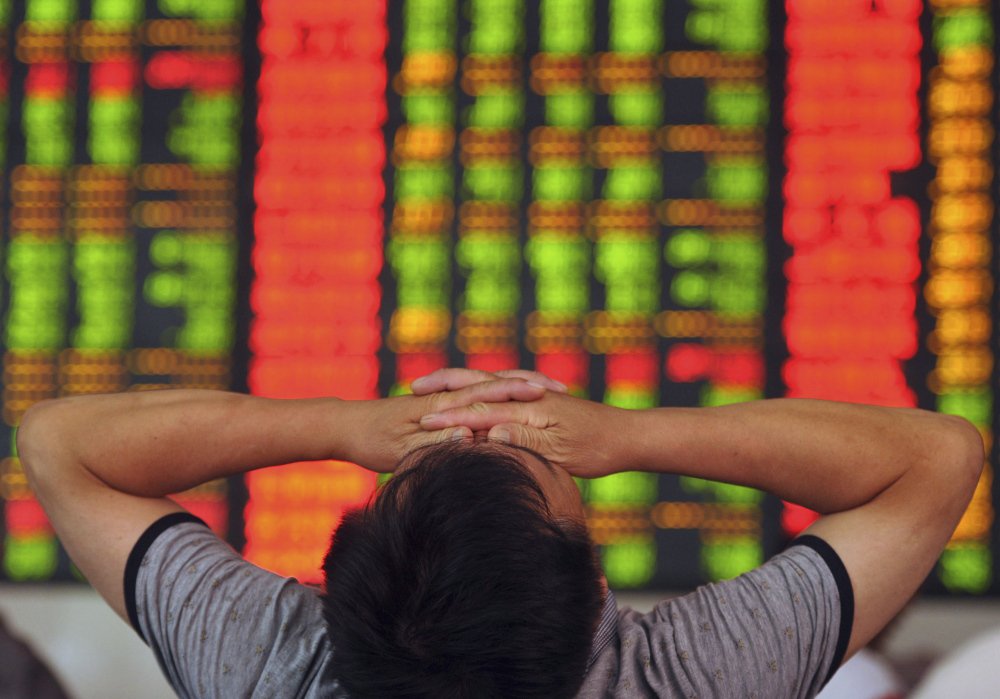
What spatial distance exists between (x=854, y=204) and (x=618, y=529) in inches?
26.0

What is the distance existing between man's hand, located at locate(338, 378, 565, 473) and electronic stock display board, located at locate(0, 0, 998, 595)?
0.91 metres

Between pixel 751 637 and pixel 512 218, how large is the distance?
1.16 m

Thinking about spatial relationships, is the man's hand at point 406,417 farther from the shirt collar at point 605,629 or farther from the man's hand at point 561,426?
the shirt collar at point 605,629

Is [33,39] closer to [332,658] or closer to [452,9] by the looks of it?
[452,9]

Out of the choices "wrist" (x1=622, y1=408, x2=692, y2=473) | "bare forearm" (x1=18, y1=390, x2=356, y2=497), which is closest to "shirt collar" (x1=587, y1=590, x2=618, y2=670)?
"wrist" (x1=622, y1=408, x2=692, y2=473)

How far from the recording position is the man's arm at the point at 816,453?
661 millimetres

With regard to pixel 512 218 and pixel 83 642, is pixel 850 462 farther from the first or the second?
pixel 83 642

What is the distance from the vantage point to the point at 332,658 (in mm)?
520

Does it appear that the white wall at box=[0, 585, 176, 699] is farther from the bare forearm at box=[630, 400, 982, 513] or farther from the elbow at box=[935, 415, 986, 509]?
the elbow at box=[935, 415, 986, 509]

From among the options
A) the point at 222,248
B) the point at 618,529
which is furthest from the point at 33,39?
the point at 618,529

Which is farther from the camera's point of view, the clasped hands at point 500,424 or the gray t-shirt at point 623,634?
the clasped hands at point 500,424

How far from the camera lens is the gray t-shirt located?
0.58 m

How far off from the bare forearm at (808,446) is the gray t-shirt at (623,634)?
0.07 m

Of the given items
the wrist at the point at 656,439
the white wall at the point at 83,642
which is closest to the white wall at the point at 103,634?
the white wall at the point at 83,642
